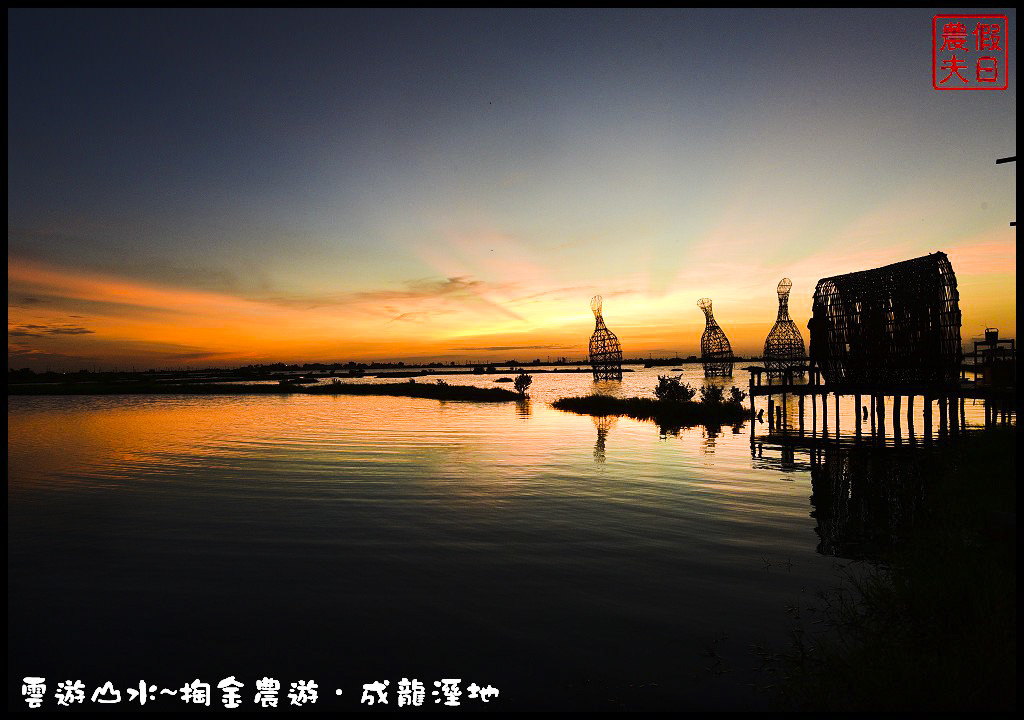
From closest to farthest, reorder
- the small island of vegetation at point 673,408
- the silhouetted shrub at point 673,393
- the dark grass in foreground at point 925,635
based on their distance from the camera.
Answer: the dark grass in foreground at point 925,635 < the small island of vegetation at point 673,408 < the silhouetted shrub at point 673,393

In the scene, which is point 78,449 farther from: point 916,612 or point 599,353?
point 599,353

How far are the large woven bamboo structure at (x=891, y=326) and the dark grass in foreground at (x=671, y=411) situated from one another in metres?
9.29

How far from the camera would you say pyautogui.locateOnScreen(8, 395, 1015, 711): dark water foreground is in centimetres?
769

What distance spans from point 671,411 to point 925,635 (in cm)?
3242

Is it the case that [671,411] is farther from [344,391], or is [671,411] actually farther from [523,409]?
[344,391]

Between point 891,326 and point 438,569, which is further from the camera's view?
point 891,326

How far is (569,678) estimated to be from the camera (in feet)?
24.1

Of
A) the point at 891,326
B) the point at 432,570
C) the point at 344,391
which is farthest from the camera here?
the point at 344,391

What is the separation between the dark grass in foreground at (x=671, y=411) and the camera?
36.6m

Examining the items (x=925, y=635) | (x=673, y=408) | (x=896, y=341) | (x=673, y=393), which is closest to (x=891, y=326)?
(x=896, y=341)

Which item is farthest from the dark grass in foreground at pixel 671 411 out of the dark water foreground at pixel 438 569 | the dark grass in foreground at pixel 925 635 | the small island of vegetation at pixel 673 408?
the dark grass in foreground at pixel 925 635

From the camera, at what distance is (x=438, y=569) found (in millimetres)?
11141

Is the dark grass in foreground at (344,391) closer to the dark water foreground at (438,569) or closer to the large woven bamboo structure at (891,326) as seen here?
the large woven bamboo structure at (891,326)

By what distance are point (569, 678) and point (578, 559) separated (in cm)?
425
